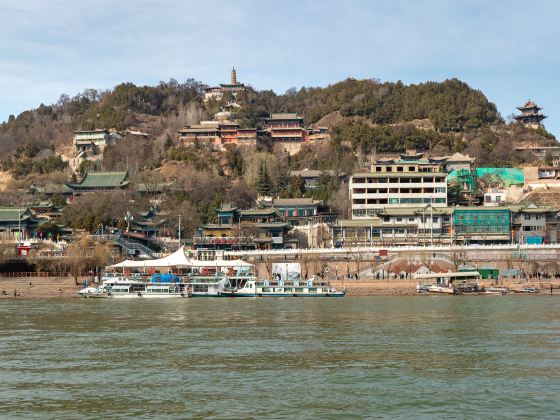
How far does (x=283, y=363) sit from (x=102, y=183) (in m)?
81.0

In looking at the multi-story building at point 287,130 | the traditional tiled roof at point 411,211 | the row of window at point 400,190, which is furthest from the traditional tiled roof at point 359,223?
the multi-story building at point 287,130

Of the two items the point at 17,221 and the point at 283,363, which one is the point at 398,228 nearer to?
the point at 17,221

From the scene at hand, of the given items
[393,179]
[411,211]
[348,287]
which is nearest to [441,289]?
[348,287]

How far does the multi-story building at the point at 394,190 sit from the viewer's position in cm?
9662

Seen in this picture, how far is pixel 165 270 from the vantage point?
2953 inches

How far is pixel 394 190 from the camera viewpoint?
319 ft

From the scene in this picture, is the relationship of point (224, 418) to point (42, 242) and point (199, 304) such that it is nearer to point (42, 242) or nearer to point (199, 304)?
point (199, 304)

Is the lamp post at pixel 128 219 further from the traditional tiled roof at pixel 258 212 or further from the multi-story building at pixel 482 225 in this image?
the multi-story building at pixel 482 225

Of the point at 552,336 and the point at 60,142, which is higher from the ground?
the point at 60,142

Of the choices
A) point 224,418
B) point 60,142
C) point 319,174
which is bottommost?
point 224,418

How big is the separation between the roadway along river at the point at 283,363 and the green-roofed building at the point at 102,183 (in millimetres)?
57027

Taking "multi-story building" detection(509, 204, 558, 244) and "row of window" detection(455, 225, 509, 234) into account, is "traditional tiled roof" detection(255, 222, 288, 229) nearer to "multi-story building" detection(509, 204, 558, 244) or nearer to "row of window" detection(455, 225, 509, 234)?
"row of window" detection(455, 225, 509, 234)

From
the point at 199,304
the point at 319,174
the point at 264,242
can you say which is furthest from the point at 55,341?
the point at 319,174

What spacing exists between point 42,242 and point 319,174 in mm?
41403
